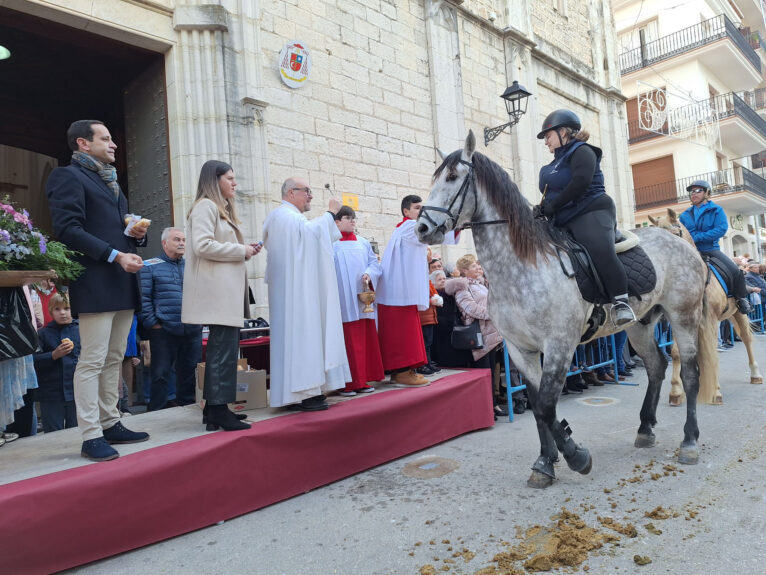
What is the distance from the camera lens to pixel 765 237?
1119 inches

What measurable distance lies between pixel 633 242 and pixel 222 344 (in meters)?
3.17

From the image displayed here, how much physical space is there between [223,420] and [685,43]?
25.4 meters

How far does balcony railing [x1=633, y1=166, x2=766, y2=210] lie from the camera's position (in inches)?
826

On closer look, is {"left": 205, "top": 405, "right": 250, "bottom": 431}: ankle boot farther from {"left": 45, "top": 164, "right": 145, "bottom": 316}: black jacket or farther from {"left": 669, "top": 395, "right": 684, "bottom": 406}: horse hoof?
{"left": 669, "top": 395, "right": 684, "bottom": 406}: horse hoof

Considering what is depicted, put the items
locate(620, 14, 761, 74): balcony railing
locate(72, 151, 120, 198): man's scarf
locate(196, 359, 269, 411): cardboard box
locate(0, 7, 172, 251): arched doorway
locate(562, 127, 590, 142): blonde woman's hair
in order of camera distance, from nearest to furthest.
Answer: locate(72, 151, 120, 198): man's scarf → locate(562, 127, 590, 142): blonde woman's hair → locate(196, 359, 269, 411): cardboard box → locate(0, 7, 172, 251): arched doorway → locate(620, 14, 761, 74): balcony railing

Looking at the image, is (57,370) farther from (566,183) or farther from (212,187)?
(566,183)

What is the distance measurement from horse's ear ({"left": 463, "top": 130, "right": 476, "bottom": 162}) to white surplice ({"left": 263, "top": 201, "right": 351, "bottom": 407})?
113cm

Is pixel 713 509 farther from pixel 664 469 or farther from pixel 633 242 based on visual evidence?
pixel 633 242

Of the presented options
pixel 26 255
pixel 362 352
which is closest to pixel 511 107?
pixel 362 352

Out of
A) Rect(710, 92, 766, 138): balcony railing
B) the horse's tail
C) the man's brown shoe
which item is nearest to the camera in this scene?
the man's brown shoe

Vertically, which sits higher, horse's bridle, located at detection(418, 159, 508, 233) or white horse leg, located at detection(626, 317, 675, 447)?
horse's bridle, located at detection(418, 159, 508, 233)

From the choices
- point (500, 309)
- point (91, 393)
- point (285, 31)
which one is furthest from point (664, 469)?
point (285, 31)

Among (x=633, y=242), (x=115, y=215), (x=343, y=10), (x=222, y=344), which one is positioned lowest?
(x=222, y=344)

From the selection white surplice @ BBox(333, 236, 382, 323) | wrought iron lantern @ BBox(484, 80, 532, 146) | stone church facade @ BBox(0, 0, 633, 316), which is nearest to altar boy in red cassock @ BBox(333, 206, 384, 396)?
white surplice @ BBox(333, 236, 382, 323)
